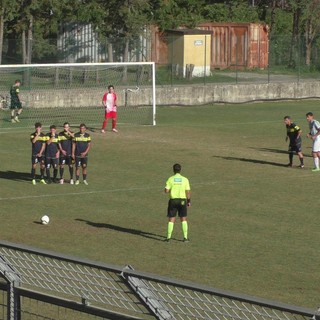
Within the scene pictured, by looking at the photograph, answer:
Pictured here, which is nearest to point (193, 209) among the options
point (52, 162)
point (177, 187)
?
point (177, 187)

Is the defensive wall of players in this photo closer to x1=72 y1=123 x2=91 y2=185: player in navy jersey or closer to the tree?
the tree

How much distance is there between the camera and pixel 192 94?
53562 mm

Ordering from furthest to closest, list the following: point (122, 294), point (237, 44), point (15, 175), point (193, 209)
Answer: point (237, 44) < point (15, 175) < point (193, 209) < point (122, 294)

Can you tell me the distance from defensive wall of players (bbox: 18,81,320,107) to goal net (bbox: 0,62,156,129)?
1.7 inches

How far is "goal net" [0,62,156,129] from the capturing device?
46.4 meters

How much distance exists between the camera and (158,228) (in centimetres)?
2362

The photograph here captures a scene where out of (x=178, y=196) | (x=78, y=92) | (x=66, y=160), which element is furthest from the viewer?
(x=78, y=92)

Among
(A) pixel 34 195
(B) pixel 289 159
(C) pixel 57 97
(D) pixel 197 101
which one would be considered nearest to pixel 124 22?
(D) pixel 197 101

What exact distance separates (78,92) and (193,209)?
78.3ft

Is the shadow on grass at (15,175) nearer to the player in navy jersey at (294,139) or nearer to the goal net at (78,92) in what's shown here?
the player in navy jersey at (294,139)

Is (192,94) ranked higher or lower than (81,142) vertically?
higher

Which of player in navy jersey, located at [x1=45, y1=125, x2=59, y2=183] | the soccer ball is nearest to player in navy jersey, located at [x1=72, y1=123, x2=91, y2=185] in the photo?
player in navy jersey, located at [x1=45, y1=125, x2=59, y2=183]

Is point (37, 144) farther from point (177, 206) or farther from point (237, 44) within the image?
point (237, 44)

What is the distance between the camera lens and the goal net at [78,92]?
46.4 meters
